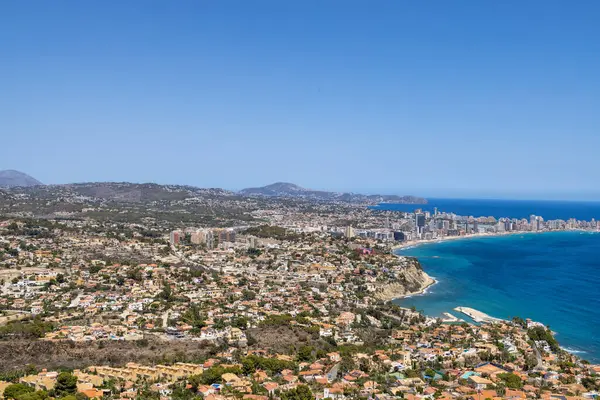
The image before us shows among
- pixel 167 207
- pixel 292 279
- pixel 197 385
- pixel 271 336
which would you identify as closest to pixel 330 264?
pixel 292 279

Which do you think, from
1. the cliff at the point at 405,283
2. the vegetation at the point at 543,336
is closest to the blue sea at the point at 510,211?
the cliff at the point at 405,283

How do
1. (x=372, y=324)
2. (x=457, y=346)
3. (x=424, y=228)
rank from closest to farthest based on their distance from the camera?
(x=457, y=346)
(x=372, y=324)
(x=424, y=228)

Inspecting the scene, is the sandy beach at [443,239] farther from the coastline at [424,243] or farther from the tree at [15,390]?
the tree at [15,390]

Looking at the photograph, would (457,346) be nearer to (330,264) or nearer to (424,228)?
(330,264)

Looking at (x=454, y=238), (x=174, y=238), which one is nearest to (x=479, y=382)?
A: (x=174, y=238)

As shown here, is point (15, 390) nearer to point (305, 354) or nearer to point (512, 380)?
point (305, 354)

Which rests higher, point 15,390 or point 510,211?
point 510,211

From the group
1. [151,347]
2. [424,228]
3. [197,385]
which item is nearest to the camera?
[197,385]
